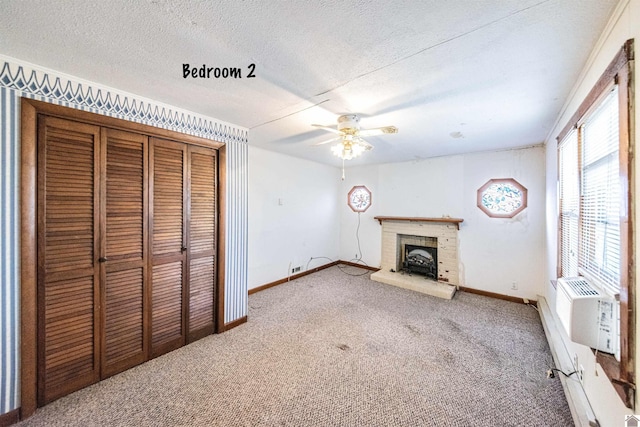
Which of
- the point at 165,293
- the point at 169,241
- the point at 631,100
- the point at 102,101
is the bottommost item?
the point at 165,293

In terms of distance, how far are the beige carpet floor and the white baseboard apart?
3.5 inches

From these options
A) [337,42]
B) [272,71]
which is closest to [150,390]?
[272,71]

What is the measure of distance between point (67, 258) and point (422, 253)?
4.69 m

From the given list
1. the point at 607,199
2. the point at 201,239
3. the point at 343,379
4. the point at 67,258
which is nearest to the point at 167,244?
the point at 201,239

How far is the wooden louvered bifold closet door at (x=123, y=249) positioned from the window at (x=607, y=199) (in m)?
3.08

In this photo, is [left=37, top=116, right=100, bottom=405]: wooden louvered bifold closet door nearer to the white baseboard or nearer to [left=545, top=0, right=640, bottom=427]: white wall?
[left=545, top=0, right=640, bottom=427]: white wall

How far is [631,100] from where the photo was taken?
3.28 ft

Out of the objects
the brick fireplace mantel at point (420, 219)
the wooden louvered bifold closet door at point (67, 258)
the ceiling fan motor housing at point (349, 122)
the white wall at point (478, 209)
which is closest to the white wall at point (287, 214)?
the white wall at point (478, 209)

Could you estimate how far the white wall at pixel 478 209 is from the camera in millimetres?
3340

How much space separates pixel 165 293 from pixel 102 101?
1698 millimetres

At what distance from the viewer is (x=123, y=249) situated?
193 centimetres

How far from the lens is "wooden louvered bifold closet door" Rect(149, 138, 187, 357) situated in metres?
2.09

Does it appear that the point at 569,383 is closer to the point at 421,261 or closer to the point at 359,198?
the point at 421,261

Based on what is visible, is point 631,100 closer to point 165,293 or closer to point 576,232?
point 576,232
